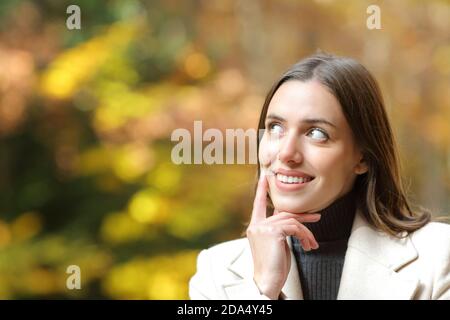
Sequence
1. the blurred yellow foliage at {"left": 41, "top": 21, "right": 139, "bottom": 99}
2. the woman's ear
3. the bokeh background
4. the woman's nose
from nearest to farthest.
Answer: the woman's nose → the woman's ear → the bokeh background → the blurred yellow foliage at {"left": 41, "top": 21, "right": 139, "bottom": 99}

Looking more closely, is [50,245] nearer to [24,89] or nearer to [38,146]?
[38,146]

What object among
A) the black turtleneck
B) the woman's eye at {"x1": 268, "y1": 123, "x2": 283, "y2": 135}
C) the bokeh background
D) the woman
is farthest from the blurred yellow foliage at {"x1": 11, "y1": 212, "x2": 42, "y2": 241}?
the woman's eye at {"x1": 268, "y1": 123, "x2": 283, "y2": 135}

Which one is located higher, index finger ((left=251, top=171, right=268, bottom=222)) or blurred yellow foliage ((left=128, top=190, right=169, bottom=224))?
index finger ((left=251, top=171, right=268, bottom=222))

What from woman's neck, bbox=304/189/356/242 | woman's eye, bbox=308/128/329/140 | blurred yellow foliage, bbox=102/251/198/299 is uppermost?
woman's eye, bbox=308/128/329/140

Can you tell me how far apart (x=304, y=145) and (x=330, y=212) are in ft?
0.62

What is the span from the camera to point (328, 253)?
57.6 inches

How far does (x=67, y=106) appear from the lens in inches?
147

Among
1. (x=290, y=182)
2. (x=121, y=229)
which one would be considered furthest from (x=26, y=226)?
(x=290, y=182)

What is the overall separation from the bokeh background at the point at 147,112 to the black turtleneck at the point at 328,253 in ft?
6.44

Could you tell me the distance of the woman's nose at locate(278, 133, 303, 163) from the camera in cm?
130

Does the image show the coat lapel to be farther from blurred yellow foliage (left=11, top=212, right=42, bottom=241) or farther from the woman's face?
blurred yellow foliage (left=11, top=212, right=42, bottom=241)

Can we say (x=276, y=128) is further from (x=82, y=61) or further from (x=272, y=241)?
(x=82, y=61)

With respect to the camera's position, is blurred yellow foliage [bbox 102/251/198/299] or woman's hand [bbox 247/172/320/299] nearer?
woman's hand [bbox 247/172/320/299]

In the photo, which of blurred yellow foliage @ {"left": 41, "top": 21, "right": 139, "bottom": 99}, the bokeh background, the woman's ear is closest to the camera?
the woman's ear
